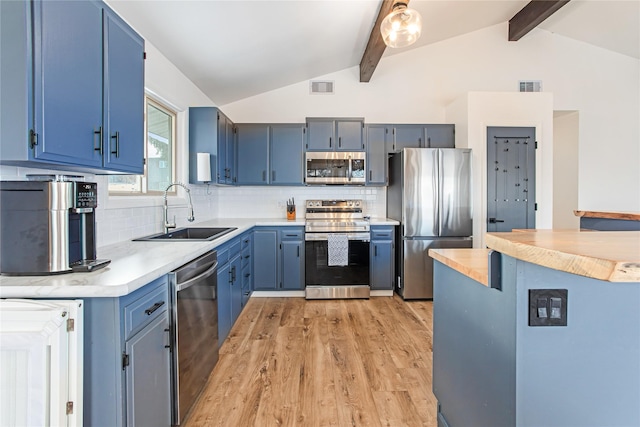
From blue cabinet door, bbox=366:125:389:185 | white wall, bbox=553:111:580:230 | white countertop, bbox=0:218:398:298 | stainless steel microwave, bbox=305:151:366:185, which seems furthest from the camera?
white wall, bbox=553:111:580:230

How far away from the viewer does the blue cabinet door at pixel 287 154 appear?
13.5 ft

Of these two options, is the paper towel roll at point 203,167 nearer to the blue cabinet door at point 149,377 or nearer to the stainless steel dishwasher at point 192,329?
the stainless steel dishwasher at point 192,329

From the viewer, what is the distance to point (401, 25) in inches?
91.0

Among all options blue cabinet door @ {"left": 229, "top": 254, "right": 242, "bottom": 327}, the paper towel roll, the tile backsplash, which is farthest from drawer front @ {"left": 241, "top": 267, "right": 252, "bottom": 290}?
the paper towel roll

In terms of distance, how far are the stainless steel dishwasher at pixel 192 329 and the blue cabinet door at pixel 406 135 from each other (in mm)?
2974

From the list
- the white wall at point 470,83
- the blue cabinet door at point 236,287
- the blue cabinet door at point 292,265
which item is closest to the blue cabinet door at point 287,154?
the white wall at point 470,83

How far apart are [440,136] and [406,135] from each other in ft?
1.56

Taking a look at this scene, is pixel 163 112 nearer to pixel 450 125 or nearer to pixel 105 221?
pixel 105 221

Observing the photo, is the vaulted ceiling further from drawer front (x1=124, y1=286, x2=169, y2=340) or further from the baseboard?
the baseboard

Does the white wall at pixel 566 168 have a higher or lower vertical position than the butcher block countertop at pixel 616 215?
higher

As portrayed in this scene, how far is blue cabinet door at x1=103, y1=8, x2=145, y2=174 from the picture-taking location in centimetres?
154

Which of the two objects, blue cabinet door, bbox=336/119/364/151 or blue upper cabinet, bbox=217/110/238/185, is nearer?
blue upper cabinet, bbox=217/110/238/185

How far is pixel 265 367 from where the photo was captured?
2.25m

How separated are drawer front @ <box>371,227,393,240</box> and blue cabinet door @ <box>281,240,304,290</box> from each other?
91 centimetres
